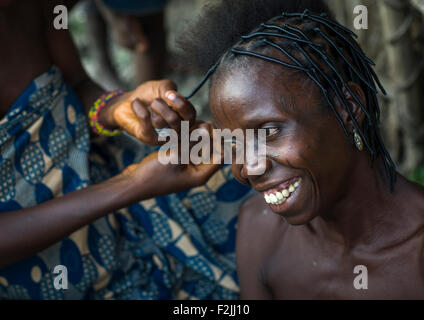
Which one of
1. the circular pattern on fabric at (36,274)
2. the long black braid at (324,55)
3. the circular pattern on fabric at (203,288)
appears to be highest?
the long black braid at (324,55)

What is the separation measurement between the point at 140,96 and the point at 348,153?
2.45ft

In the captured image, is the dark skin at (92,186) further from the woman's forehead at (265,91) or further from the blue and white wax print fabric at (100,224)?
Result: the woman's forehead at (265,91)

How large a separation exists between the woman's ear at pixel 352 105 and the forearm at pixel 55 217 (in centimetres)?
69

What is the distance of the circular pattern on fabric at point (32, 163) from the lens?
182cm

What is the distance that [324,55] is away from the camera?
53.7 inches

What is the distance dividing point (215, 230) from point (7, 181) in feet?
2.63

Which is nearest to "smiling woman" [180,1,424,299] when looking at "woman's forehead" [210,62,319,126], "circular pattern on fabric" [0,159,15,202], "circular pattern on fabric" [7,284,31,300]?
"woman's forehead" [210,62,319,126]

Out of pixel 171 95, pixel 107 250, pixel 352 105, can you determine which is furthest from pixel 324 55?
pixel 107 250

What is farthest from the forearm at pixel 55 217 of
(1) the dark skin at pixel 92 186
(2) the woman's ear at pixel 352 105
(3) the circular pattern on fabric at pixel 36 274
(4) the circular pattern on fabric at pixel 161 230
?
(2) the woman's ear at pixel 352 105

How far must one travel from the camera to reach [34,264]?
5.99 feet

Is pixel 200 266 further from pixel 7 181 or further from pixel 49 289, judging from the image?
Result: pixel 7 181

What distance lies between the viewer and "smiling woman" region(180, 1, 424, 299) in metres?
1.36
